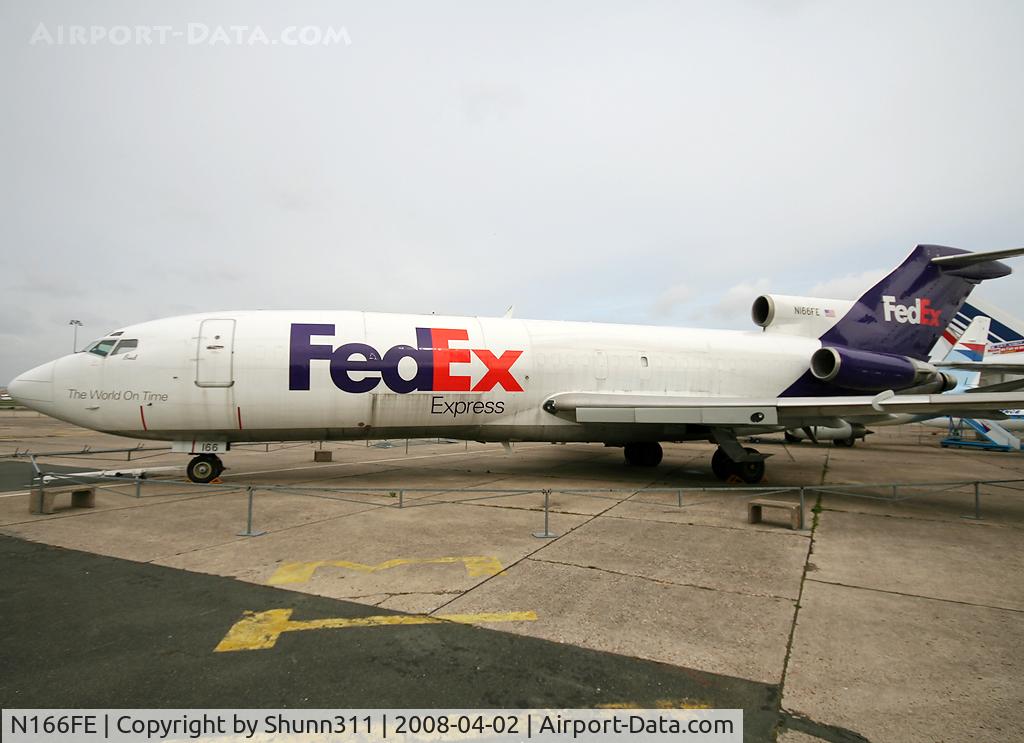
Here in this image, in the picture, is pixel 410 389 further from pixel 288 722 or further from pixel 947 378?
pixel 947 378

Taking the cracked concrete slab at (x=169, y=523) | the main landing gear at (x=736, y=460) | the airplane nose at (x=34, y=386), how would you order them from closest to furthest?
the cracked concrete slab at (x=169, y=523)
the airplane nose at (x=34, y=386)
the main landing gear at (x=736, y=460)

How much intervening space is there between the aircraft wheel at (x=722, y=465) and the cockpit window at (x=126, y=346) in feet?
41.6

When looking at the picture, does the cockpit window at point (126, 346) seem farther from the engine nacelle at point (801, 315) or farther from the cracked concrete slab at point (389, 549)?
the engine nacelle at point (801, 315)

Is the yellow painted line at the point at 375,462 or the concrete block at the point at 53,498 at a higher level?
the concrete block at the point at 53,498

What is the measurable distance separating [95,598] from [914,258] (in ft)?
59.2

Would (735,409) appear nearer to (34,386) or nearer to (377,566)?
(377,566)

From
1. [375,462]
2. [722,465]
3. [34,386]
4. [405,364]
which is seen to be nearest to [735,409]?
[722,465]

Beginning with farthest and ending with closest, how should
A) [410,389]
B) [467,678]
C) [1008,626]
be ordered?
[410,389] → [1008,626] → [467,678]

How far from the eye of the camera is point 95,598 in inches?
173

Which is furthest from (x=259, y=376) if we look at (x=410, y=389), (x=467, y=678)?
(x=467, y=678)

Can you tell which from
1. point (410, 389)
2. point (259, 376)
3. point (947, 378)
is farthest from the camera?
A: point (947, 378)

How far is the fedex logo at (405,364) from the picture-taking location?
10.1m

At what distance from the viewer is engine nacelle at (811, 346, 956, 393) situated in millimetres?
12555
